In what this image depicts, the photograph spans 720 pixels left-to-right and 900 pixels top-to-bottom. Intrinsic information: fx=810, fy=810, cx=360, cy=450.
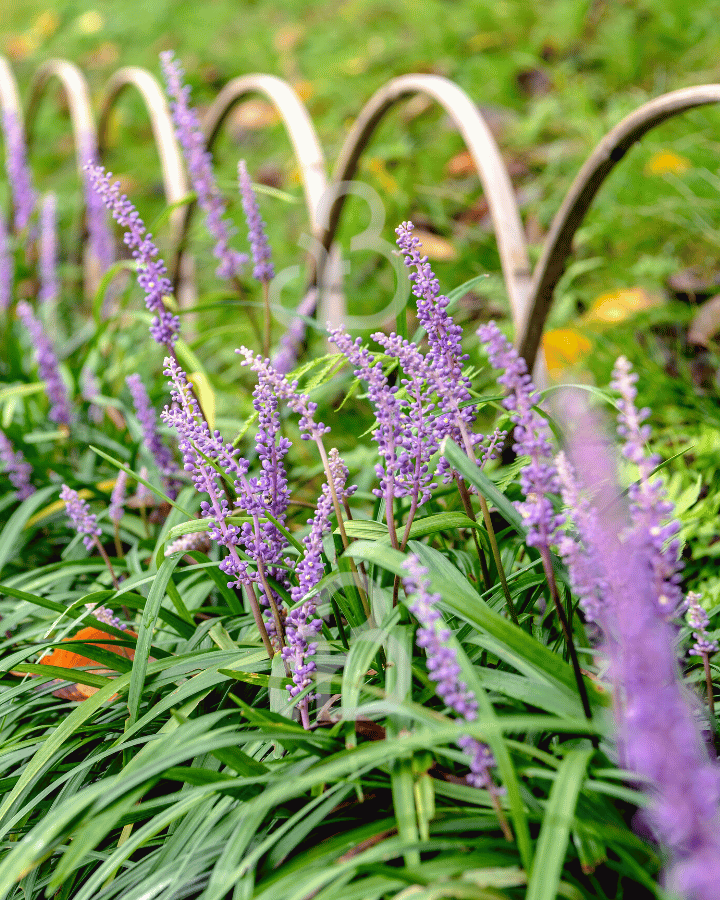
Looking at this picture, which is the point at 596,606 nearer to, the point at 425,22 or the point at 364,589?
the point at 364,589

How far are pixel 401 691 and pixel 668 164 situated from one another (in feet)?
8.06

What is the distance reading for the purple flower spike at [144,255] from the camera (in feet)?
4.43

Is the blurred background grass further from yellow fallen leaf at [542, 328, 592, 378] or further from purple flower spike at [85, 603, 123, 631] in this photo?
purple flower spike at [85, 603, 123, 631]

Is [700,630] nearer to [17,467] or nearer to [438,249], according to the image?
[17,467]

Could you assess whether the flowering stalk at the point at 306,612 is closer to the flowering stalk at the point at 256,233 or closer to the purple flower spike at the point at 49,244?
the flowering stalk at the point at 256,233

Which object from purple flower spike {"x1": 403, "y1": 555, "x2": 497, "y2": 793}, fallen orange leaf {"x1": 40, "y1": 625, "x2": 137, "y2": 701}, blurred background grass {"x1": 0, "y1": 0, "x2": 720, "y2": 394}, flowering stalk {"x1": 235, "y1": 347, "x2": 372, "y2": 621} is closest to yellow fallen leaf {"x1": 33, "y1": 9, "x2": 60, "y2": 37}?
blurred background grass {"x1": 0, "y1": 0, "x2": 720, "y2": 394}

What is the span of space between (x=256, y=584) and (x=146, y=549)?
65cm

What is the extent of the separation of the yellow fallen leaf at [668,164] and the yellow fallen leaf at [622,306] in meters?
0.55

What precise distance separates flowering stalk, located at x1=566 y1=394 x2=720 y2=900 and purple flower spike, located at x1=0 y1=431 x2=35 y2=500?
150cm

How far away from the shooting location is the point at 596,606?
0.81m

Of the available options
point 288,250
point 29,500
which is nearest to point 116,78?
point 288,250

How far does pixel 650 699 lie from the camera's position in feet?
2.09

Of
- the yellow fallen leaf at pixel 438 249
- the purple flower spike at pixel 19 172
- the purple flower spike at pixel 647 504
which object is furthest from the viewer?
the purple flower spike at pixel 19 172

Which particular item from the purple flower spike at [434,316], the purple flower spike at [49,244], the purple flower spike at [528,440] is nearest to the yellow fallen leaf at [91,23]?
the purple flower spike at [49,244]
